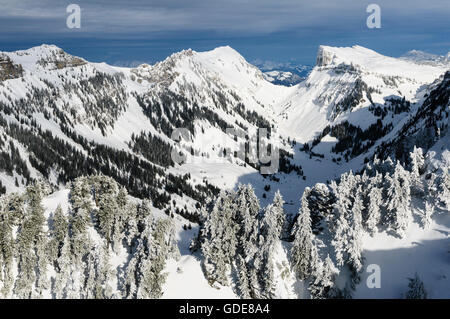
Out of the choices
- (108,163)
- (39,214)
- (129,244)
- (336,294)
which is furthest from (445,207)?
(108,163)

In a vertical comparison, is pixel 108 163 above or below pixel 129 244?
below

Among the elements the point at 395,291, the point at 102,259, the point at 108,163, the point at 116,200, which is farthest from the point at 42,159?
the point at 395,291

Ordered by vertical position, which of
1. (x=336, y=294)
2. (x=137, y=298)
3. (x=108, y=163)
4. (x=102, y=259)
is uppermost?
(x=102, y=259)

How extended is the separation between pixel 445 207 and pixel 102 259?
6559 cm

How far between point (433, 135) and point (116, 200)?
344 ft

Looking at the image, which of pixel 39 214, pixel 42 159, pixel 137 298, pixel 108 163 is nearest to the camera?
pixel 137 298

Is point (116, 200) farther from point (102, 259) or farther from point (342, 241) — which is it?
point (342, 241)

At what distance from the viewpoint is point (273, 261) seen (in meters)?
57.6

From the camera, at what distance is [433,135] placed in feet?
353

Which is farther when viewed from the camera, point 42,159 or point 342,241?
point 42,159

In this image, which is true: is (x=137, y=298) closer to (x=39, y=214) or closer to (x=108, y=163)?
(x=39, y=214)
